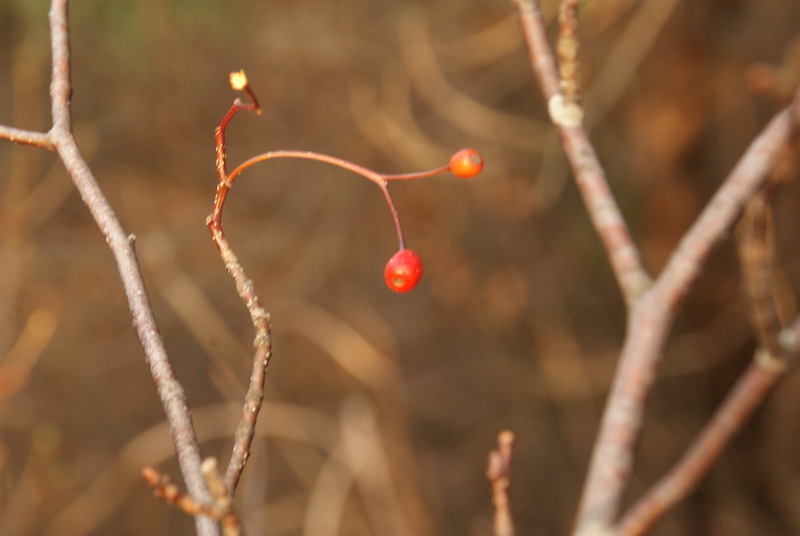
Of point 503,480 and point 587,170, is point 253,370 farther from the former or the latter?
point 587,170

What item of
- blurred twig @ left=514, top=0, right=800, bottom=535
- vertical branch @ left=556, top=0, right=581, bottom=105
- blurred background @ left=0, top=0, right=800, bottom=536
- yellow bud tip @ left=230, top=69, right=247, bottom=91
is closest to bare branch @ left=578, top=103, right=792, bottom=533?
blurred twig @ left=514, top=0, right=800, bottom=535

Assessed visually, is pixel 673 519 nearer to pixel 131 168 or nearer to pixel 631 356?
pixel 131 168

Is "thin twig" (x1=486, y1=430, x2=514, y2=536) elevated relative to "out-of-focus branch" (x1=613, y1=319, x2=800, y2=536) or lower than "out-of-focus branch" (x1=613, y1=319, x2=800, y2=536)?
lower

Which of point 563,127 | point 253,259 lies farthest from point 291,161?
point 563,127

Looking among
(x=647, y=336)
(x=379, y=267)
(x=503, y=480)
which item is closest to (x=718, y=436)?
(x=647, y=336)

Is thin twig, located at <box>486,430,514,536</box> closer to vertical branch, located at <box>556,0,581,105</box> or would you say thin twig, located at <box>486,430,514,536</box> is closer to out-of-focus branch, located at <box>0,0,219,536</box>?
out-of-focus branch, located at <box>0,0,219,536</box>

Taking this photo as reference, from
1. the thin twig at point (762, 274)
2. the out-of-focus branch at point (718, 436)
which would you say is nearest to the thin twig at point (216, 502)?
the out-of-focus branch at point (718, 436)

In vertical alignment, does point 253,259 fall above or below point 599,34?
below
